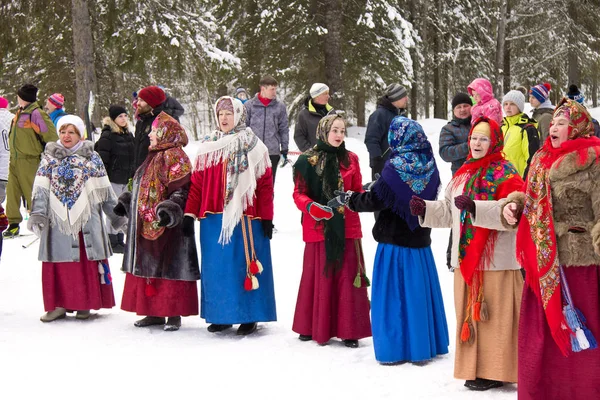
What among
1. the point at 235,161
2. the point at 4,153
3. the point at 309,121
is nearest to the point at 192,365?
the point at 235,161

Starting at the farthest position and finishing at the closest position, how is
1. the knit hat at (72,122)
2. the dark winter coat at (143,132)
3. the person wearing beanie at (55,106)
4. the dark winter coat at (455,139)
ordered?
1. the person wearing beanie at (55,106)
2. the dark winter coat at (455,139)
3. the dark winter coat at (143,132)
4. the knit hat at (72,122)

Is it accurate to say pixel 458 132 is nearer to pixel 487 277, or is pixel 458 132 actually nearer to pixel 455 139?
pixel 455 139

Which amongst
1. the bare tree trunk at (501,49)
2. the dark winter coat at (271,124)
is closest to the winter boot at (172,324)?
the dark winter coat at (271,124)

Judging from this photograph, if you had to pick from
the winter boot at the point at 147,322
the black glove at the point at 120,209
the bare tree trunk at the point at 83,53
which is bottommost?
the winter boot at the point at 147,322

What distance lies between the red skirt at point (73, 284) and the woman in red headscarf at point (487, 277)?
3.52 m

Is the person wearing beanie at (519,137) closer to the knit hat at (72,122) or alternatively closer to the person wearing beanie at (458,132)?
the person wearing beanie at (458,132)

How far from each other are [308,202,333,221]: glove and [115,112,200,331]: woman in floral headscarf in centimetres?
126

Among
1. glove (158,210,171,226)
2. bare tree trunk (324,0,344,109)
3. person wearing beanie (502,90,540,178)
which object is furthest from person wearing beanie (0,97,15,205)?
bare tree trunk (324,0,344,109)

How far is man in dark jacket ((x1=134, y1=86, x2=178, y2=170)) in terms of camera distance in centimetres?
681

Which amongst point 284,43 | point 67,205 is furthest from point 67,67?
point 67,205

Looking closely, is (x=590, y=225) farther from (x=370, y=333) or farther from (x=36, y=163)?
(x=36, y=163)

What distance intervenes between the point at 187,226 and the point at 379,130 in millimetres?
3119

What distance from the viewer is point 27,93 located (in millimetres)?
10680

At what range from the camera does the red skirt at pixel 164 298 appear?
642cm
